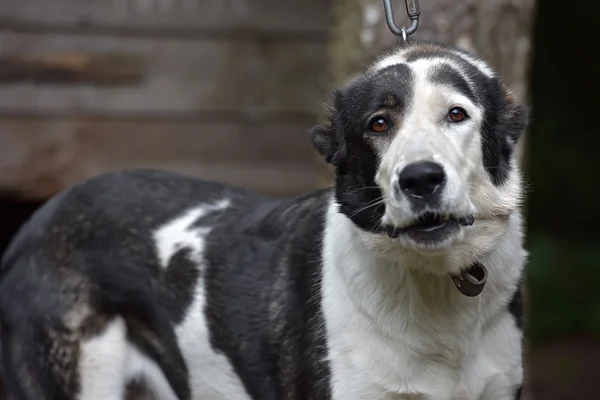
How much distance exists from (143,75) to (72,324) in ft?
9.89

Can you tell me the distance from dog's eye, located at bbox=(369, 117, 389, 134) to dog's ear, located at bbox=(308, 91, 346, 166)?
0.19m

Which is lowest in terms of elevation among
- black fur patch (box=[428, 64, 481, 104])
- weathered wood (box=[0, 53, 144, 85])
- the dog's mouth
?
the dog's mouth

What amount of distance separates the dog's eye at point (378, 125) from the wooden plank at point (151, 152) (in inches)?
141

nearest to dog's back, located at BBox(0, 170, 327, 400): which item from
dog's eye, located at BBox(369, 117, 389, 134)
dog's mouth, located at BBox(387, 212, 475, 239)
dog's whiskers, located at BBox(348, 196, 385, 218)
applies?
dog's whiskers, located at BBox(348, 196, 385, 218)

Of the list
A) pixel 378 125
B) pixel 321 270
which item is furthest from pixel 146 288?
pixel 378 125

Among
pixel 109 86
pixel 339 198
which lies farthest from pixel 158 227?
pixel 109 86

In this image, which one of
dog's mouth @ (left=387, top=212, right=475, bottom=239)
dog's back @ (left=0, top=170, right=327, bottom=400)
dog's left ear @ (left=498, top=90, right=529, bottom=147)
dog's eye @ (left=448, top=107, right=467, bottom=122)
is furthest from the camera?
dog's back @ (left=0, top=170, right=327, bottom=400)

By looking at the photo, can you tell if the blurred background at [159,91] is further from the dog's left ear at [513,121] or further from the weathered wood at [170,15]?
the dog's left ear at [513,121]

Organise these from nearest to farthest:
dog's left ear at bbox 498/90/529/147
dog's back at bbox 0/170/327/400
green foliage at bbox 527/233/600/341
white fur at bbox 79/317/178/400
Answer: dog's left ear at bbox 498/90/529/147 → dog's back at bbox 0/170/327/400 → white fur at bbox 79/317/178/400 → green foliage at bbox 527/233/600/341

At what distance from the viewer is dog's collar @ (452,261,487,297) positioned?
341cm

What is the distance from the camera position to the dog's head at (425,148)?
3.11 m

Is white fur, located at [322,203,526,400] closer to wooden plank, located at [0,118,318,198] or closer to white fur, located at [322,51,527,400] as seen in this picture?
white fur, located at [322,51,527,400]

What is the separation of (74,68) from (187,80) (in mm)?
668

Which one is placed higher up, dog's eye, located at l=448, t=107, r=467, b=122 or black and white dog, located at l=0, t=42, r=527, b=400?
dog's eye, located at l=448, t=107, r=467, b=122
